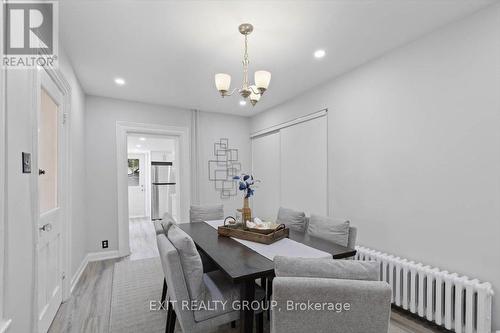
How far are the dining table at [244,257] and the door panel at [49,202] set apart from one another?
118 centimetres

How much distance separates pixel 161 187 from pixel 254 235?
586cm

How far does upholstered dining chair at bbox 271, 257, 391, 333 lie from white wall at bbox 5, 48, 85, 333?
52.7 inches

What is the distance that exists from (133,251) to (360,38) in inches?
175

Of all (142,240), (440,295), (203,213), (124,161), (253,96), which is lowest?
(142,240)

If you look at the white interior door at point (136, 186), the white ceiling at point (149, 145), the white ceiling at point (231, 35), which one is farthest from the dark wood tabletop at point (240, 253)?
the white interior door at point (136, 186)

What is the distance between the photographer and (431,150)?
2092 millimetres

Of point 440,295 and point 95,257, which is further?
point 95,257

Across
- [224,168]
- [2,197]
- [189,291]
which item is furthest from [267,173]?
[2,197]

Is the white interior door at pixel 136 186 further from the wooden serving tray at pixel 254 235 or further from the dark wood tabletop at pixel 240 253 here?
the wooden serving tray at pixel 254 235

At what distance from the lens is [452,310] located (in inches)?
73.1

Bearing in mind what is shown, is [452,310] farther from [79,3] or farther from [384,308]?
[79,3]

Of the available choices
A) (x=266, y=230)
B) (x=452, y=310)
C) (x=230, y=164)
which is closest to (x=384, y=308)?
(x=266, y=230)

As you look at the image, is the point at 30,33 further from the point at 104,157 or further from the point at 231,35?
the point at 104,157

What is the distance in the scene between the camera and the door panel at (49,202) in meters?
1.90
